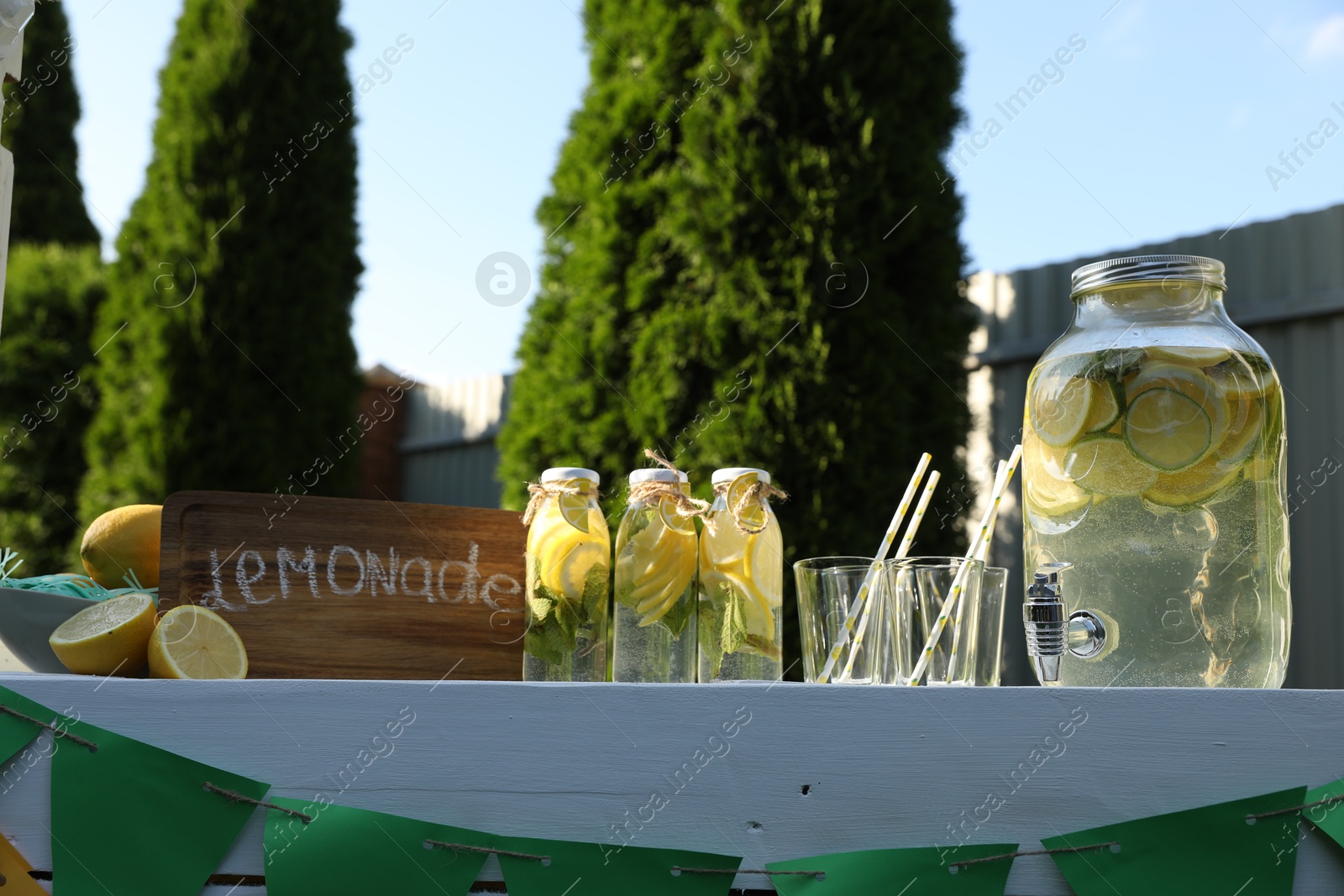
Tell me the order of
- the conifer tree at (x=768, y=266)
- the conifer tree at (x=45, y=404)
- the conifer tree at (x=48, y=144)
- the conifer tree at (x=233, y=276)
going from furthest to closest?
the conifer tree at (x=48, y=144), the conifer tree at (x=45, y=404), the conifer tree at (x=233, y=276), the conifer tree at (x=768, y=266)

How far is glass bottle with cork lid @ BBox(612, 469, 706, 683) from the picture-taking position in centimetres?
102

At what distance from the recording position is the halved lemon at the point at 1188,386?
3.07ft

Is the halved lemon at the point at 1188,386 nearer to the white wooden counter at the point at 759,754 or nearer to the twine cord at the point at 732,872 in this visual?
the white wooden counter at the point at 759,754

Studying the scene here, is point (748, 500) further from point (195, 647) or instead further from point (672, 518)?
point (195, 647)

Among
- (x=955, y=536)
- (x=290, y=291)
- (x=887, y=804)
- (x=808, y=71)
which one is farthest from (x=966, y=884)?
(x=290, y=291)

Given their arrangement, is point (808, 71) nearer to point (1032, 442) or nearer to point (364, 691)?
point (1032, 442)

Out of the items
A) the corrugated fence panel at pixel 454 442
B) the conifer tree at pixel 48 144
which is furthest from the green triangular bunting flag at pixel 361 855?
the conifer tree at pixel 48 144

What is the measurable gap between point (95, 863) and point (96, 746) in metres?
0.09

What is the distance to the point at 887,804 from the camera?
0.85 meters

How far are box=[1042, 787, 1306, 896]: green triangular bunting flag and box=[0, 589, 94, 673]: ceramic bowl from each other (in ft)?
3.07

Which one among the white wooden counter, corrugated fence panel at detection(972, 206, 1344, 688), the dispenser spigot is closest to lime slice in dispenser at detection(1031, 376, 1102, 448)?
the dispenser spigot

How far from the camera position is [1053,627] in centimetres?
93

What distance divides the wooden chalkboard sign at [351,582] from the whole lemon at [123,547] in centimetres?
16

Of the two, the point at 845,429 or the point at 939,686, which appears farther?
the point at 845,429
